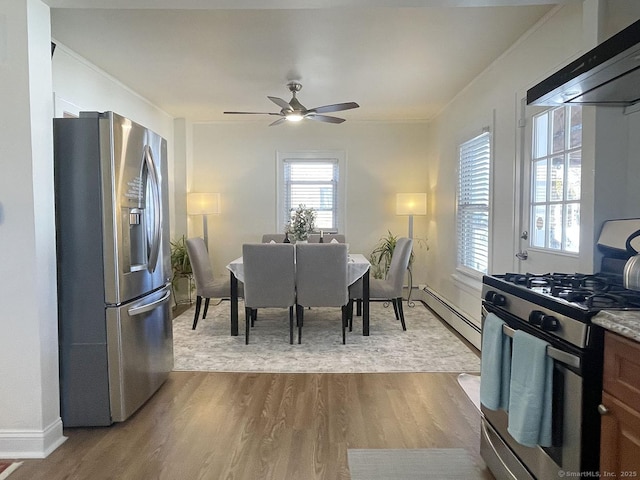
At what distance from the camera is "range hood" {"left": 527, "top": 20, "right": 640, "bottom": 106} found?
1402 mm

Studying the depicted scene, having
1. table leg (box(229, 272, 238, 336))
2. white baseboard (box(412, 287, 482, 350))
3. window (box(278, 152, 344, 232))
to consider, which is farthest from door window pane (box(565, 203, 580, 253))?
window (box(278, 152, 344, 232))

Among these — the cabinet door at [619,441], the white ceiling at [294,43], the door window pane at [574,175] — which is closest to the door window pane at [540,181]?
the door window pane at [574,175]

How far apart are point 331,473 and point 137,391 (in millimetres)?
1339

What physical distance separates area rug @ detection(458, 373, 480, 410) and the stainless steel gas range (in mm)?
973

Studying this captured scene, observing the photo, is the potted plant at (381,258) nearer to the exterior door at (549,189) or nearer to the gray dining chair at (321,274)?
the gray dining chair at (321,274)

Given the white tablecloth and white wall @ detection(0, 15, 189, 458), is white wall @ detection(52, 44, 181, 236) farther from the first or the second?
the white tablecloth

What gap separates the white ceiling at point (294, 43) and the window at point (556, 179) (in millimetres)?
717

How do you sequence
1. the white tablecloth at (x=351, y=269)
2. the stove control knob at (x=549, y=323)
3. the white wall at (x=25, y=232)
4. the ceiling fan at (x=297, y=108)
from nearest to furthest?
the stove control knob at (x=549, y=323), the white wall at (x=25, y=232), the ceiling fan at (x=297, y=108), the white tablecloth at (x=351, y=269)

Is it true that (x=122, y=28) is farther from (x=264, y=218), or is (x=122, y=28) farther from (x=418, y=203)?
(x=418, y=203)

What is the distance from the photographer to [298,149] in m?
5.98

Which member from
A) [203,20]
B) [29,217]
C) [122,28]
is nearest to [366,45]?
[203,20]

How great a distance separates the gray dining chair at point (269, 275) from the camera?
3738 millimetres

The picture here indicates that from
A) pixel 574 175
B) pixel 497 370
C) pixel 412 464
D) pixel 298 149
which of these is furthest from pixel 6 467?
pixel 298 149

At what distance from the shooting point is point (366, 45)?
3.21m
